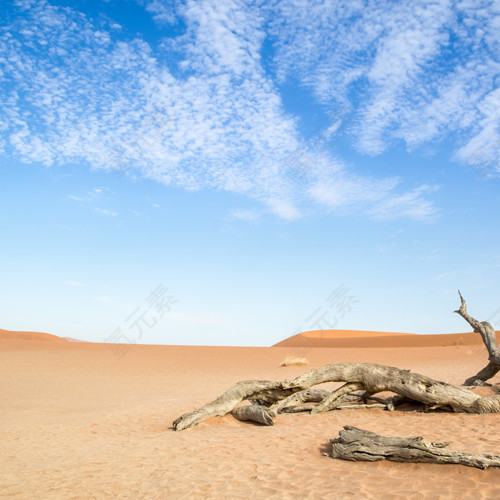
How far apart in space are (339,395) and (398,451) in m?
4.40

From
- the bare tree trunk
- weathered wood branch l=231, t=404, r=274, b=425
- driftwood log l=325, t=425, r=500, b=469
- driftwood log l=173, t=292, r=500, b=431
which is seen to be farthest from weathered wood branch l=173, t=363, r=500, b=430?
driftwood log l=325, t=425, r=500, b=469

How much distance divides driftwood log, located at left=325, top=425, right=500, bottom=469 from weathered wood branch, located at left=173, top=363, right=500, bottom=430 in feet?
10.5

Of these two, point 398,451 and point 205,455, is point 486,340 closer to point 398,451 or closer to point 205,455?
point 398,451

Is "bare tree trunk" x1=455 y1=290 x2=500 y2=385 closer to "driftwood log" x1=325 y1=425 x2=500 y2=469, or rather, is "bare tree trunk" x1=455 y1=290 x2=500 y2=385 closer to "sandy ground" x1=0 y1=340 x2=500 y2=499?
"sandy ground" x1=0 y1=340 x2=500 y2=499

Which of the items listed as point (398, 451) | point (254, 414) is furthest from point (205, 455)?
point (398, 451)

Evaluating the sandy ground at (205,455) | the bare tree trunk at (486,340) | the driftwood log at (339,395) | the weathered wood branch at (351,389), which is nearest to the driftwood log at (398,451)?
the sandy ground at (205,455)

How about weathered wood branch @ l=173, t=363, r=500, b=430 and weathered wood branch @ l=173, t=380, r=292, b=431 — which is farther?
weathered wood branch @ l=173, t=380, r=292, b=431

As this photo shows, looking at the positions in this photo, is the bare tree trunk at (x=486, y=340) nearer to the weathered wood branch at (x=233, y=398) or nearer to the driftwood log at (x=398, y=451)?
the weathered wood branch at (x=233, y=398)

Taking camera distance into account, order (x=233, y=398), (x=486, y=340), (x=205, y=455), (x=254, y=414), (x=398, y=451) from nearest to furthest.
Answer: (x=398, y=451)
(x=205, y=455)
(x=254, y=414)
(x=233, y=398)
(x=486, y=340)

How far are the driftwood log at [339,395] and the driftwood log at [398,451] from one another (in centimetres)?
292

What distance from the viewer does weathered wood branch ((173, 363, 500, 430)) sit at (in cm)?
917

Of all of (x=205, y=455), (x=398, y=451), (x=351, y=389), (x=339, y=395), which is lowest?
(x=205, y=455)

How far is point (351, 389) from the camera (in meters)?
10.0

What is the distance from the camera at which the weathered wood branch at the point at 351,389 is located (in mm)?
9172
